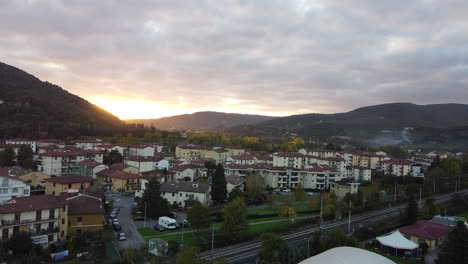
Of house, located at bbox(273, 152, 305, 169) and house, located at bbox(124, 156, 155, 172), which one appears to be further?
house, located at bbox(273, 152, 305, 169)

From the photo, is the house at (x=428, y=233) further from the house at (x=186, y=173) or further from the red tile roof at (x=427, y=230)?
the house at (x=186, y=173)

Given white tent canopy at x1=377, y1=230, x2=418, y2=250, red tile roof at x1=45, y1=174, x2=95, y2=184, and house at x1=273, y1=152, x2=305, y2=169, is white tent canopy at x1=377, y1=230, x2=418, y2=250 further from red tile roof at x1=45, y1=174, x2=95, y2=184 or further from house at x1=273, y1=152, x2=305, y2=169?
house at x1=273, y1=152, x2=305, y2=169

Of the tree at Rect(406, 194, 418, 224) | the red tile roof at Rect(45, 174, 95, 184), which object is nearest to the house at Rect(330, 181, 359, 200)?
the tree at Rect(406, 194, 418, 224)

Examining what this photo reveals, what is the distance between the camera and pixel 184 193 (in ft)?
114

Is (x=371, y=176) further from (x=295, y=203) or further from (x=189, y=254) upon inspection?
(x=189, y=254)

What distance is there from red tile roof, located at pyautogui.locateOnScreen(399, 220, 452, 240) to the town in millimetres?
72

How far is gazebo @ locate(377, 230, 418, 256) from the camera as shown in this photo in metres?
23.2

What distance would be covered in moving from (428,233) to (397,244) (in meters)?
3.96

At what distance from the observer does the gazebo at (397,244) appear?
23200 millimetres

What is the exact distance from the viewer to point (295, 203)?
38250 millimetres

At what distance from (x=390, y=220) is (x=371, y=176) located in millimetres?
25170

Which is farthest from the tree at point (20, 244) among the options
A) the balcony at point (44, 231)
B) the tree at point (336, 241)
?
the tree at point (336, 241)

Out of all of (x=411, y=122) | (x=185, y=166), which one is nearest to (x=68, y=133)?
(x=185, y=166)

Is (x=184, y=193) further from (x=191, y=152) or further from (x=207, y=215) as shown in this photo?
(x=191, y=152)
